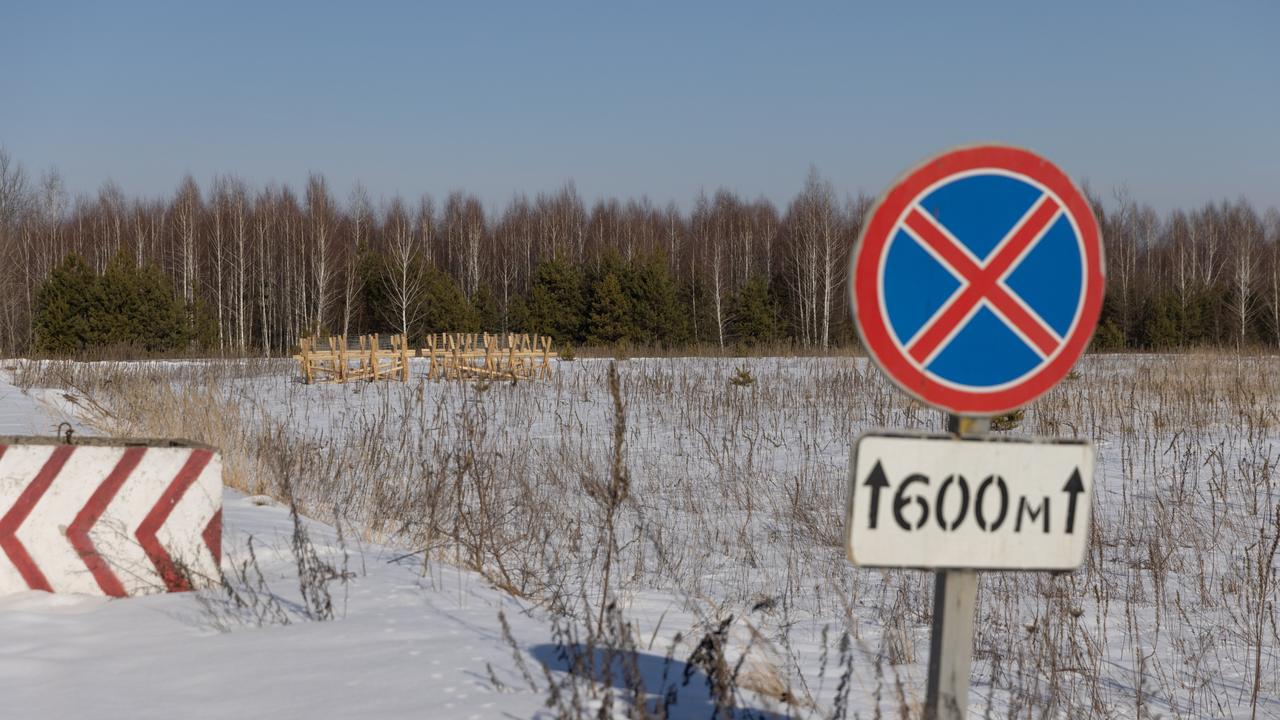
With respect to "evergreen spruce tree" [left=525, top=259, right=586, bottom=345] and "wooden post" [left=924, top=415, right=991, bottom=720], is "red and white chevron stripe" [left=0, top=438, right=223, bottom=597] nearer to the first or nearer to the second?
"wooden post" [left=924, top=415, right=991, bottom=720]

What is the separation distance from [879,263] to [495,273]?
47.0 m

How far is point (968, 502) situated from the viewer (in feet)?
5.99

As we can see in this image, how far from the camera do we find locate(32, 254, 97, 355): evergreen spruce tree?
32.3m

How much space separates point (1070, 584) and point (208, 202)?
50.8m

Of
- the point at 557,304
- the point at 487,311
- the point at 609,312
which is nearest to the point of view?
the point at 609,312

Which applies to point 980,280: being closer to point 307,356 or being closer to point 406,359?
point 406,359

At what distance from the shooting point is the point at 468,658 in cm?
317

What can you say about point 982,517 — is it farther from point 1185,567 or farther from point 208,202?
point 208,202

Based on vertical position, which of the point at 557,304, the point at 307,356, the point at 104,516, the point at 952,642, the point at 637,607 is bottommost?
the point at 637,607

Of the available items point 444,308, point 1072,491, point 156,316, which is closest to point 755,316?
point 444,308

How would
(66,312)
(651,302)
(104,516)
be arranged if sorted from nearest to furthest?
1. (104,516)
2. (66,312)
3. (651,302)

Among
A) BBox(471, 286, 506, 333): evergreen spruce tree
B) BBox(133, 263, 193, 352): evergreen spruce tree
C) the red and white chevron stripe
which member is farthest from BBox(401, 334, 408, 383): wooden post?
BBox(471, 286, 506, 333): evergreen spruce tree

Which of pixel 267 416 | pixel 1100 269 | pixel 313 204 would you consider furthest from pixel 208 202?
pixel 1100 269

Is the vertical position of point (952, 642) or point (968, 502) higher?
point (968, 502)
